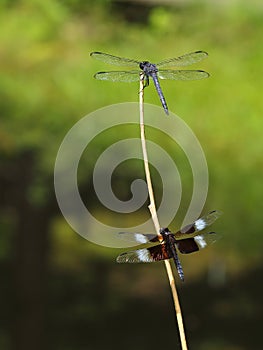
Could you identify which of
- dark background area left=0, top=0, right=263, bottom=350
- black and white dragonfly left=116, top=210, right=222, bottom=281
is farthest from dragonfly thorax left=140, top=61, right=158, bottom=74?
dark background area left=0, top=0, right=263, bottom=350

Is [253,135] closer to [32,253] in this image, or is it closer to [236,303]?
[236,303]

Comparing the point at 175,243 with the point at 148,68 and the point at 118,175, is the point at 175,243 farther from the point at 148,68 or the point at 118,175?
the point at 118,175

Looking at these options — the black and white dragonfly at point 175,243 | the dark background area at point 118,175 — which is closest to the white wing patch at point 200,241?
the black and white dragonfly at point 175,243

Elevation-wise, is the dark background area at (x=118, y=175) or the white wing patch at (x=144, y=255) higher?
the dark background area at (x=118, y=175)

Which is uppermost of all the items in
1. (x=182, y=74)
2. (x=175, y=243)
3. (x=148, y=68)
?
(x=182, y=74)

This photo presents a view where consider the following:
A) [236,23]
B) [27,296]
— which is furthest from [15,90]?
[236,23]

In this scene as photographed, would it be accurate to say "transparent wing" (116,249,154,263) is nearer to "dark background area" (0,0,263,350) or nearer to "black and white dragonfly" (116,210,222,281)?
"black and white dragonfly" (116,210,222,281)

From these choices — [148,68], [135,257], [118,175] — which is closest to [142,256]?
[135,257]

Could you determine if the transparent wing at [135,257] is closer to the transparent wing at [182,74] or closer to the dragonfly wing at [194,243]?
the dragonfly wing at [194,243]
